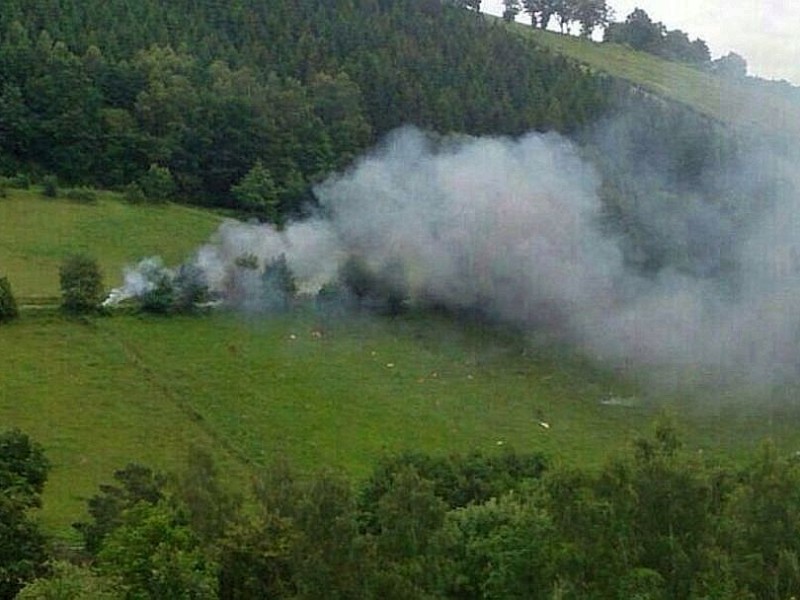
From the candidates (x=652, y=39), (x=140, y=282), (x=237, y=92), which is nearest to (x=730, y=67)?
(x=652, y=39)

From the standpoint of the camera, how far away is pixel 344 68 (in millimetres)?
87125

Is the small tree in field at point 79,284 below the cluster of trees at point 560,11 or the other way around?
below

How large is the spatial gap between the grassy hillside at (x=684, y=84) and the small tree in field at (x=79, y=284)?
48448 mm

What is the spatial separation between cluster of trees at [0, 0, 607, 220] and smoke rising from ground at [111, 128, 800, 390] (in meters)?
12.8

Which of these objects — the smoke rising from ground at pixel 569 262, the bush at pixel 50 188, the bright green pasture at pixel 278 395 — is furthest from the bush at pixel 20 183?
the bright green pasture at pixel 278 395

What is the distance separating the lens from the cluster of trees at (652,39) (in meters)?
143

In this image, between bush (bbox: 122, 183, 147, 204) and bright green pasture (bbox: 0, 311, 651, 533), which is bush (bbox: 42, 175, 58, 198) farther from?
bright green pasture (bbox: 0, 311, 651, 533)

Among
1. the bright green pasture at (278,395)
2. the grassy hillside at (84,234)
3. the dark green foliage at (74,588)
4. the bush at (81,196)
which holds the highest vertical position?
the dark green foliage at (74,588)

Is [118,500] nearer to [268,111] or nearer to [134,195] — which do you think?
[134,195]

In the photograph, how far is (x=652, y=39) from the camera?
145125 millimetres

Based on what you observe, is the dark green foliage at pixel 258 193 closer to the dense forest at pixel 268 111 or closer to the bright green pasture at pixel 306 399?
the dense forest at pixel 268 111

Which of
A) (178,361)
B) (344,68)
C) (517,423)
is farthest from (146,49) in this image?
(517,423)

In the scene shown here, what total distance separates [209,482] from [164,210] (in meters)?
39.9

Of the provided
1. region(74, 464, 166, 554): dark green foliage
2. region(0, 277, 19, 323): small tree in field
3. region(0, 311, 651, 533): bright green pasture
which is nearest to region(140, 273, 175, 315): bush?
region(0, 311, 651, 533): bright green pasture
